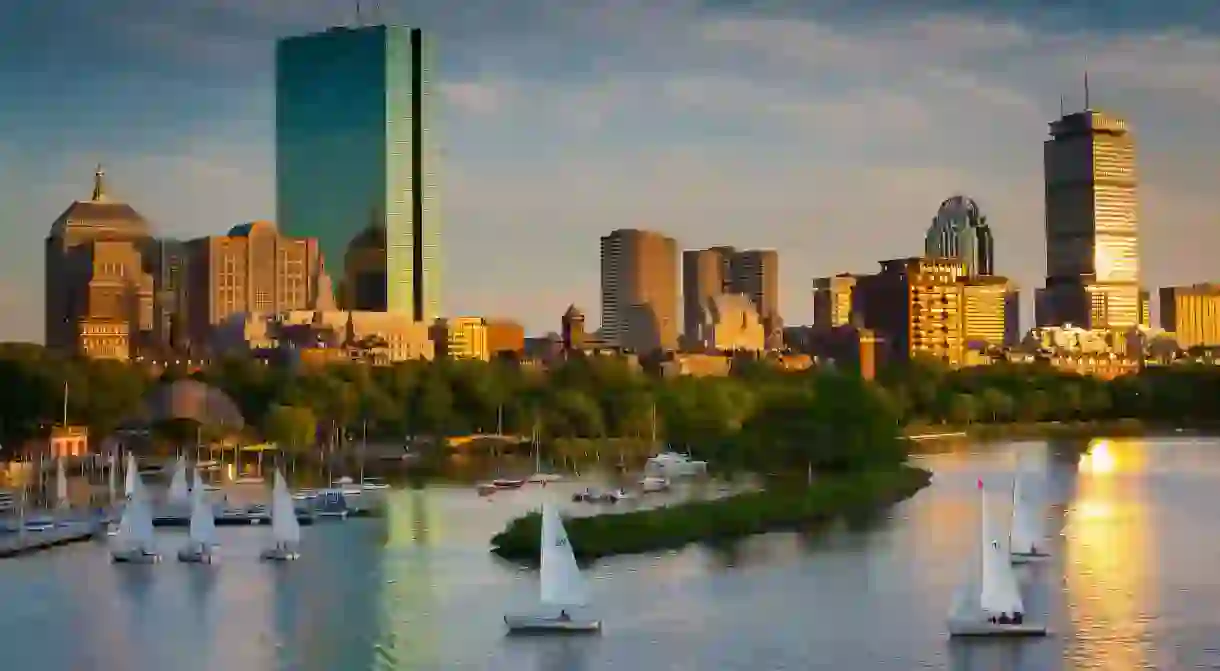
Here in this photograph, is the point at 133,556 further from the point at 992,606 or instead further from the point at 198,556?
the point at 992,606

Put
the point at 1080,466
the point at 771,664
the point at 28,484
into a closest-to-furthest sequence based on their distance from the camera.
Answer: the point at 771,664
the point at 28,484
the point at 1080,466

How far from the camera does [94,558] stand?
52.6m

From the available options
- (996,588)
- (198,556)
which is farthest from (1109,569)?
(198,556)

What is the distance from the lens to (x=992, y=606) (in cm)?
3778

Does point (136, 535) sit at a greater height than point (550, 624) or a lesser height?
greater

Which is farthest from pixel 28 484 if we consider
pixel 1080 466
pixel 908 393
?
pixel 908 393

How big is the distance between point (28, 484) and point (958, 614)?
151 feet

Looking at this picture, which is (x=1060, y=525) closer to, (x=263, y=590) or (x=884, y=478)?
(x=884, y=478)

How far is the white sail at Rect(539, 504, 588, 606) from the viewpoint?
37.7 metres

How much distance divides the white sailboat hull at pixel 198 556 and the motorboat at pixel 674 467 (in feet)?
96.2

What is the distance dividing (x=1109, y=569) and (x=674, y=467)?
33850 mm

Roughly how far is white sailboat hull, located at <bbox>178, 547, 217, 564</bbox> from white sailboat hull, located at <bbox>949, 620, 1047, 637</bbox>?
20.8 meters

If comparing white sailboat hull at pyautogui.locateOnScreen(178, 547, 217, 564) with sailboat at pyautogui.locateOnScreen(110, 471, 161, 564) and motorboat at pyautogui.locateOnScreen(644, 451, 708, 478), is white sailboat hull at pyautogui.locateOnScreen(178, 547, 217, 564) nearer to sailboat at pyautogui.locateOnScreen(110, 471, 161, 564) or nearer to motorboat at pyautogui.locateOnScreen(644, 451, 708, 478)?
sailboat at pyautogui.locateOnScreen(110, 471, 161, 564)

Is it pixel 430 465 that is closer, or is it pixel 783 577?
pixel 783 577
